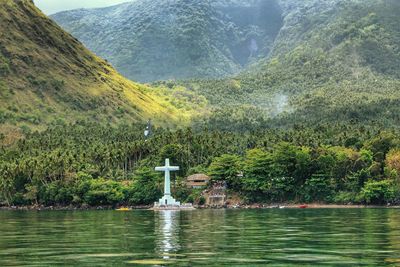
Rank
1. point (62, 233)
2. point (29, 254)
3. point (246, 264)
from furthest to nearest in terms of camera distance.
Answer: point (62, 233) < point (29, 254) < point (246, 264)

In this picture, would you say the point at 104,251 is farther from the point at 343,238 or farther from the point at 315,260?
the point at 343,238

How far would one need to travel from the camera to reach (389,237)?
77.8 m

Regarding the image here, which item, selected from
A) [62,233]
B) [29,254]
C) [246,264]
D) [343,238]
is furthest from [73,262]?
[62,233]

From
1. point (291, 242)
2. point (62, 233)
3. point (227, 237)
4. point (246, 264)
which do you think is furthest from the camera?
point (62, 233)

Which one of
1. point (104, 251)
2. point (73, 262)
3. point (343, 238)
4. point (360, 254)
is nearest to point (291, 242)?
point (343, 238)

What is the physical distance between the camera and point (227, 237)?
83.4 meters

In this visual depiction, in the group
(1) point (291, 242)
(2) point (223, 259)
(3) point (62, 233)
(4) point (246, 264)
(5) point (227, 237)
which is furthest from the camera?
(3) point (62, 233)

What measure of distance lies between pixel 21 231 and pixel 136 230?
15.0 m

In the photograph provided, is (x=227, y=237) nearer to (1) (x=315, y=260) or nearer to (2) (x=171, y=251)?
(2) (x=171, y=251)

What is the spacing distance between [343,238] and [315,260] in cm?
2053

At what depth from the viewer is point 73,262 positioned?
5975 cm

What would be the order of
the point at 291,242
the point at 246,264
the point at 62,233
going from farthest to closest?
1. the point at 62,233
2. the point at 291,242
3. the point at 246,264

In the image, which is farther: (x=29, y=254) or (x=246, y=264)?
(x=29, y=254)

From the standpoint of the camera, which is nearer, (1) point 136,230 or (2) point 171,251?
(2) point 171,251
